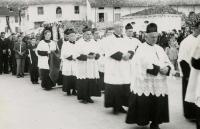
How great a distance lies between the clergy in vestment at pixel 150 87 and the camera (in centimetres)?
827

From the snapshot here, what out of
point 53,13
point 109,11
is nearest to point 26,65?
point 109,11

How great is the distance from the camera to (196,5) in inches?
2464

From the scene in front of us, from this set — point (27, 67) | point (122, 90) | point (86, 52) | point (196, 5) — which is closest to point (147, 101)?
point (122, 90)

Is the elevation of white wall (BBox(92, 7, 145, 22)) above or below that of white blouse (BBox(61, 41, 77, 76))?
above

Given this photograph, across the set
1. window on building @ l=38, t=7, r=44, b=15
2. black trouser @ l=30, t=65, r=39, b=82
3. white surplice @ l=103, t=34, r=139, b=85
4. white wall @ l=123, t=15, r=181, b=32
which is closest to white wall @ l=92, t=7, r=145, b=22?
window on building @ l=38, t=7, r=44, b=15

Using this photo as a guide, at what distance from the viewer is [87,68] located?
1205cm

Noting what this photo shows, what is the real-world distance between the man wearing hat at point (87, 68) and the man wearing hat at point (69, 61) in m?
0.98

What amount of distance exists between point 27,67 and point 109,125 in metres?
13.8

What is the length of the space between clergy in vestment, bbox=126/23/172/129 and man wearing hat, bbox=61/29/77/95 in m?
4.80

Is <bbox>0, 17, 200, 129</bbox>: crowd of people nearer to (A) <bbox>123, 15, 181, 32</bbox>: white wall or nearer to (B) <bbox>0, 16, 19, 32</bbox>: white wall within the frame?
(A) <bbox>123, 15, 181, 32</bbox>: white wall

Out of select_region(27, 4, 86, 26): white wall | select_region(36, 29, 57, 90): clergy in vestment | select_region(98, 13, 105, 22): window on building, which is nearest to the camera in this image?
select_region(36, 29, 57, 90): clergy in vestment

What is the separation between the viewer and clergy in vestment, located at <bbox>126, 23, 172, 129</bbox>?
27.1 ft

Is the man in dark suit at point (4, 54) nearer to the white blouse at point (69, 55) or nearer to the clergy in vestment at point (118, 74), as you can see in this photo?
the white blouse at point (69, 55)

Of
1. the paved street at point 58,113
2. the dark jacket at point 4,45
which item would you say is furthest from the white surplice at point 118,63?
the dark jacket at point 4,45
